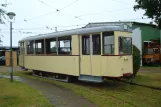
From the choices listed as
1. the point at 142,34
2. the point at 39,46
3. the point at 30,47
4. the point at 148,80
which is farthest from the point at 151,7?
the point at 142,34

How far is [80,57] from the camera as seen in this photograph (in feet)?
55.3

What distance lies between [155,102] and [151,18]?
8.35m

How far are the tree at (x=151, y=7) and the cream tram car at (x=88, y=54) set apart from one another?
3.12m

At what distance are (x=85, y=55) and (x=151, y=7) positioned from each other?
17.1 feet

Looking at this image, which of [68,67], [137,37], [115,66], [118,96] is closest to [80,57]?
[68,67]

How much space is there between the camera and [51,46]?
1983 cm

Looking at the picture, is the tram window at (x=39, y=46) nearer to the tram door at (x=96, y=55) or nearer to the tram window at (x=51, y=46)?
the tram window at (x=51, y=46)

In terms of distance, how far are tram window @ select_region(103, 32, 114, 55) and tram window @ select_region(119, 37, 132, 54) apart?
0.49m

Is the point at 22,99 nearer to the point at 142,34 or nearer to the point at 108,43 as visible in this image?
the point at 108,43

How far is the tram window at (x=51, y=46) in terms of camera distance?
19381 mm

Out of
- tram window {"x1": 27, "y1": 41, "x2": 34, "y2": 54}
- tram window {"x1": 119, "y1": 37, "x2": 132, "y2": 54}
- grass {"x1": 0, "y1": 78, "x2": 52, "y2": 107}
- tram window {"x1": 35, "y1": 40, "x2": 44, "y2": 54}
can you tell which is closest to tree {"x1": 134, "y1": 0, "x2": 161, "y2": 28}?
tram window {"x1": 119, "y1": 37, "x2": 132, "y2": 54}

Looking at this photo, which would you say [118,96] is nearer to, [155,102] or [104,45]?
[155,102]

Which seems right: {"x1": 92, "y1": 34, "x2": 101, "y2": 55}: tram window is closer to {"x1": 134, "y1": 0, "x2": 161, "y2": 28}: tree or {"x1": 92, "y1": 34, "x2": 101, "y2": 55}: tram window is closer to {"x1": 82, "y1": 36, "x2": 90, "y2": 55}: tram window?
{"x1": 82, "y1": 36, "x2": 90, "y2": 55}: tram window

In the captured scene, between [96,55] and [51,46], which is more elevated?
[51,46]
